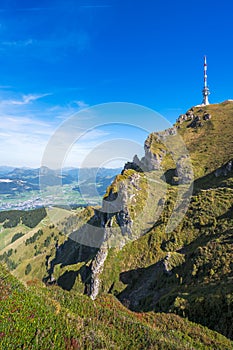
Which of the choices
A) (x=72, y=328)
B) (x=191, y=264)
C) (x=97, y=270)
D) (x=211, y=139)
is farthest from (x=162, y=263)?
(x=211, y=139)

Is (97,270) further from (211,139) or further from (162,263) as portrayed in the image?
(211,139)

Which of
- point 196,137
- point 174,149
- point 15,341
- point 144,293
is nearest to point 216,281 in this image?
point 144,293

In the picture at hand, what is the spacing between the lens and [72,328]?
1038 centimetres

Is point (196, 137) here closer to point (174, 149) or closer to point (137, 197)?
point (174, 149)

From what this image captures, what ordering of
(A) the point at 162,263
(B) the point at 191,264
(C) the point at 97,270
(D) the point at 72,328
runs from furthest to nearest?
(C) the point at 97,270 < (A) the point at 162,263 < (B) the point at 191,264 < (D) the point at 72,328

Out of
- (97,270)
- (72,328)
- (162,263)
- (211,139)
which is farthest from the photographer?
(211,139)

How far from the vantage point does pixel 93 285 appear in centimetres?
6538

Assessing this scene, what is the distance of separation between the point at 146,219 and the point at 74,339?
6716 cm

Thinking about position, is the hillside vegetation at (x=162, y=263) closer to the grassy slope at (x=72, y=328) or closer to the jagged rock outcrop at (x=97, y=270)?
the grassy slope at (x=72, y=328)

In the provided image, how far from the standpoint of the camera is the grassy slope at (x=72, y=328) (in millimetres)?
9211

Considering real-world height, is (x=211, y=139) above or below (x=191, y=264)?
above

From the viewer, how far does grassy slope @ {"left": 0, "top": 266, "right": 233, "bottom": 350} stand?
30.2 feet

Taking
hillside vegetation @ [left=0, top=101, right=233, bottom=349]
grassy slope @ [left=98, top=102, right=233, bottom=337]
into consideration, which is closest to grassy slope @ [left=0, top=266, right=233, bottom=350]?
hillside vegetation @ [left=0, top=101, right=233, bottom=349]

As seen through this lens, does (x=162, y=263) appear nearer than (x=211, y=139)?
Yes
